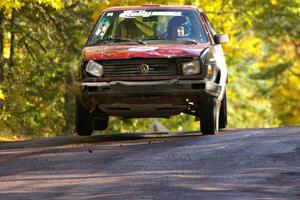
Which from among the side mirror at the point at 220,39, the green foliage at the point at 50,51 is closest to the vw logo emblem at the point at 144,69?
the side mirror at the point at 220,39

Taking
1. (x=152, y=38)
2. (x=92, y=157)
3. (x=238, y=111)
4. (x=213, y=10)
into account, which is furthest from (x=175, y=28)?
(x=238, y=111)

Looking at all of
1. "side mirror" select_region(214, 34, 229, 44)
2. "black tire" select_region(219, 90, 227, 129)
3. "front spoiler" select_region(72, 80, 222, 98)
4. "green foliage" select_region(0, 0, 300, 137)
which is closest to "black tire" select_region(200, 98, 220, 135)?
"front spoiler" select_region(72, 80, 222, 98)

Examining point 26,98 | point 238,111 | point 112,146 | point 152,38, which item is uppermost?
point 152,38

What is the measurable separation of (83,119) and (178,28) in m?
1.92

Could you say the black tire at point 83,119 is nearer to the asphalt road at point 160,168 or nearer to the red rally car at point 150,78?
the red rally car at point 150,78

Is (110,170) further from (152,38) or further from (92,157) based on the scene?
(152,38)

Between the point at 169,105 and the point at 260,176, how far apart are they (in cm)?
453

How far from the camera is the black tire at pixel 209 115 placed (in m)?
14.4

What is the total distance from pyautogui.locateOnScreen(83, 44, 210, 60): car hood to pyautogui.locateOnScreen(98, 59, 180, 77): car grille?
7cm

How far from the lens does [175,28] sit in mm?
15242

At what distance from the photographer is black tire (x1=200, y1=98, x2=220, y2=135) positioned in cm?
1440

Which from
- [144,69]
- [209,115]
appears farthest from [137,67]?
[209,115]

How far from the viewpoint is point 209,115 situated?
47.3 feet

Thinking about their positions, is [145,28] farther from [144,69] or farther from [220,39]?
[144,69]
